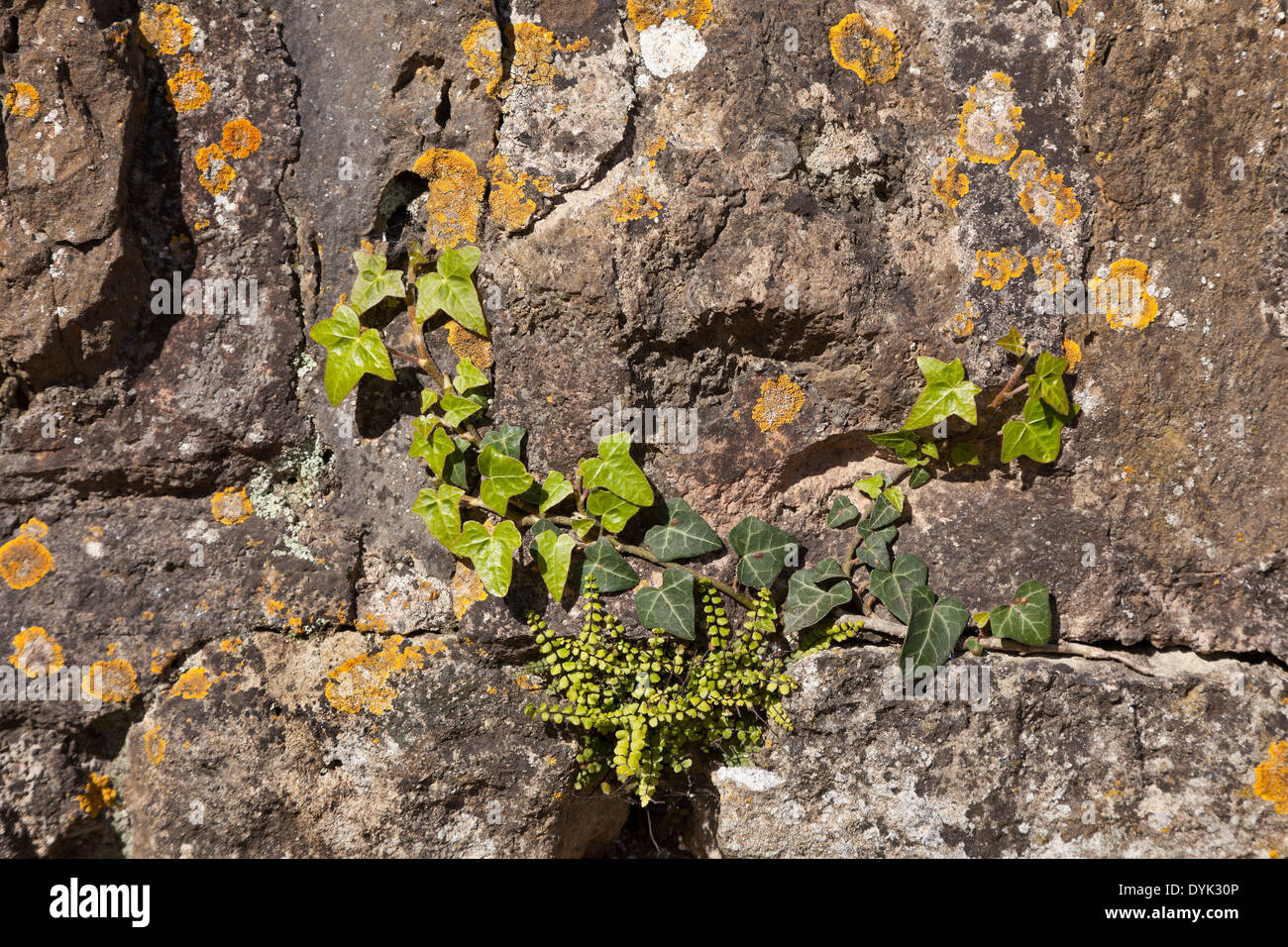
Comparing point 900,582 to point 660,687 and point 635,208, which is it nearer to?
point 660,687

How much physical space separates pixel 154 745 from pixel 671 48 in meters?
2.50

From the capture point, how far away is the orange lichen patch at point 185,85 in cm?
241

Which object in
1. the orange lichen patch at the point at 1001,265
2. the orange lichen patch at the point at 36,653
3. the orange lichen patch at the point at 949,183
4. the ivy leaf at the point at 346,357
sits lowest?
the orange lichen patch at the point at 36,653

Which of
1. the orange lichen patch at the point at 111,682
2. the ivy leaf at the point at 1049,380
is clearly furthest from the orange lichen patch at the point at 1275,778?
the orange lichen patch at the point at 111,682

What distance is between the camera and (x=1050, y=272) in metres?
2.37

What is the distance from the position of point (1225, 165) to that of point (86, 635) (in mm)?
3483

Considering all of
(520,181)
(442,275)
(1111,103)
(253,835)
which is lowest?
(253,835)

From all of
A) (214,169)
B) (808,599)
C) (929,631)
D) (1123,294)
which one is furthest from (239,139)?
(1123,294)

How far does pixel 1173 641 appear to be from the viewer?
2.39 metres

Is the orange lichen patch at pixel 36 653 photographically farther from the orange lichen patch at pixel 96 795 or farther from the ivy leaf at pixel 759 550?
the ivy leaf at pixel 759 550

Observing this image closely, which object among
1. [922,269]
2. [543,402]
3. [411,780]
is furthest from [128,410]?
[922,269]

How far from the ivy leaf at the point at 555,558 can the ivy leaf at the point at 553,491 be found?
8 cm

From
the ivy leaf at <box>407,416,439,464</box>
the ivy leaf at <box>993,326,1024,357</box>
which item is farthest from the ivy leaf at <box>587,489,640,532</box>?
the ivy leaf at <box>993,326,1024,357</box>

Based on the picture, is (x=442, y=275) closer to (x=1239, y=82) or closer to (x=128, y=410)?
(x=128, y=410)
